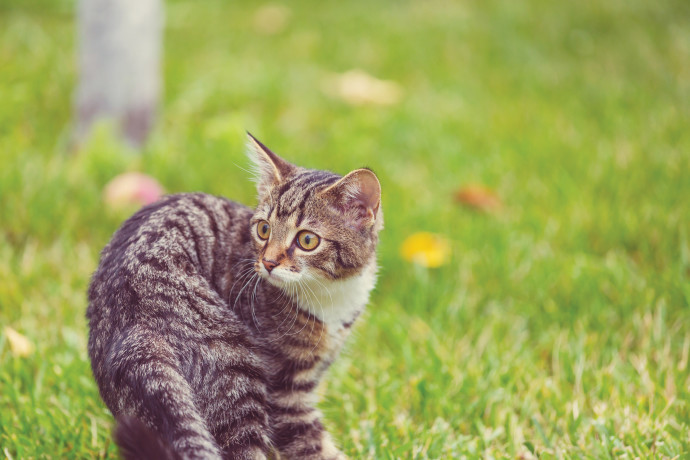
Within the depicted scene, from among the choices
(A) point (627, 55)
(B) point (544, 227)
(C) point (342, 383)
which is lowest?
(C) point (342, 383)

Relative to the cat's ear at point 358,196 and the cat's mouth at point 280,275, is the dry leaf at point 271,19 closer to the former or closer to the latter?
the cat's ear at point 358,196

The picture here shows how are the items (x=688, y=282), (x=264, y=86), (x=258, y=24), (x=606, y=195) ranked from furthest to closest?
(x=258, y=24) → (x=264, y=86) → (x=606, y=195) → (x=688, y=282)

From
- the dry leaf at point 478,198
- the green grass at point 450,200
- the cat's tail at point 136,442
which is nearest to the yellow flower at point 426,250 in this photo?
the green grass at point 450,200

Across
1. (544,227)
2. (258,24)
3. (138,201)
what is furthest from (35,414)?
(258,24)

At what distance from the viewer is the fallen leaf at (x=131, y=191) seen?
138 inches

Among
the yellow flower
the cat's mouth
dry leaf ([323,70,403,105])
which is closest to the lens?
the cat's mouth

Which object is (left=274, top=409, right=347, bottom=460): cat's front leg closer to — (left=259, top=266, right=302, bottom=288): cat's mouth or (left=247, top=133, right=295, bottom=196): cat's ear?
(left=259, top=266, right=302, bottom=288): cat's mouth

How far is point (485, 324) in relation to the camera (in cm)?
315

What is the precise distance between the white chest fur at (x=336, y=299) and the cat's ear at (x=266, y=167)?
453 millimetres

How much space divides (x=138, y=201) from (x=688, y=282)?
272 cm

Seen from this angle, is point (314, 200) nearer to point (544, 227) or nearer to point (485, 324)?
point (485, 324)

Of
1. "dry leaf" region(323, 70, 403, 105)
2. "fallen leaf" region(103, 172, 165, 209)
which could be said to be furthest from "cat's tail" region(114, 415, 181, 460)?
"dry leaf" region(323, 70, 403, 105)

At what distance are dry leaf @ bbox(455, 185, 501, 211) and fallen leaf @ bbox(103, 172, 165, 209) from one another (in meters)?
1.77

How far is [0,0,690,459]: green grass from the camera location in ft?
8.38
